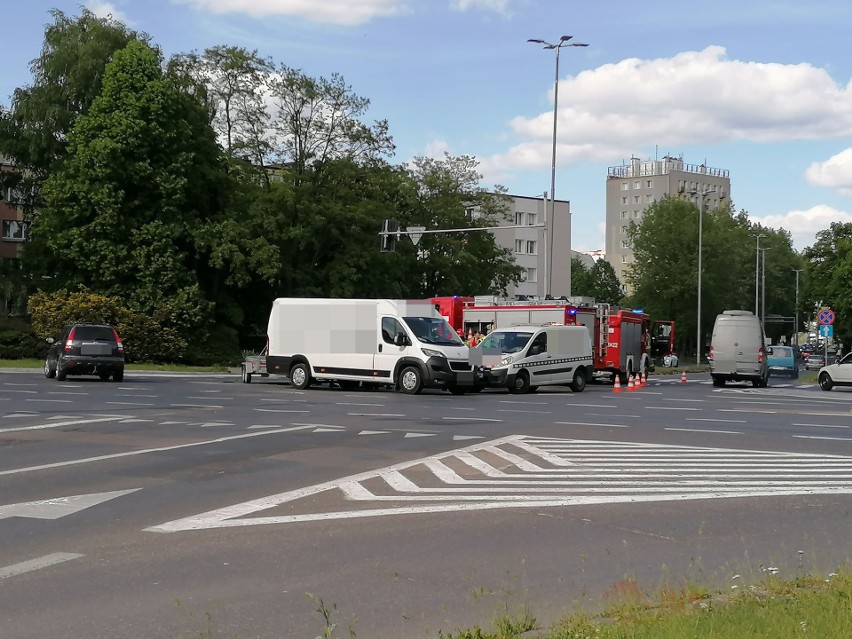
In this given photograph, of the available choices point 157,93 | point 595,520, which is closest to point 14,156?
point 157,93

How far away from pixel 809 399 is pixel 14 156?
138 feet

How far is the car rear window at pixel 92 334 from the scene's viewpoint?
1407 inches

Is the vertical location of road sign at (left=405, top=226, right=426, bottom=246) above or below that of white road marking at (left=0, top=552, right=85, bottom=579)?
above

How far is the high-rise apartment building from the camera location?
164 metres

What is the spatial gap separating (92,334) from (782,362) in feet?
121

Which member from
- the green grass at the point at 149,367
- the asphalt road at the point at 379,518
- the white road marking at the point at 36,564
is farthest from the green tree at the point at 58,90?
the white road marking at the point at 36,564

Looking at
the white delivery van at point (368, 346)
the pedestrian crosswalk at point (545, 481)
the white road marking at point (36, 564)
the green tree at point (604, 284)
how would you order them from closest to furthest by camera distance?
the white road marking at point (36, 564) → the pedestrian crosswalk at point (545, 481) → the white delivery van at point (368, 346) → the green tree at point (604, 284)

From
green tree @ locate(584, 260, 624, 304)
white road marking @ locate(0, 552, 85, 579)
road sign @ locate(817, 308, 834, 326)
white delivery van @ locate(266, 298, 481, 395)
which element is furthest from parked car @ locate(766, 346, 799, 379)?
green tree @ locate(584, 260, 624, 304)

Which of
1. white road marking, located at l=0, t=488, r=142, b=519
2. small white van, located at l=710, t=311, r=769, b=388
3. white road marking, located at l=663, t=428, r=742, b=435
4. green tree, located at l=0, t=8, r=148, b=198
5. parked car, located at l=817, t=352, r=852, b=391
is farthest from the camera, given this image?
green tree, located at l=0, t=8, r=148, b=198

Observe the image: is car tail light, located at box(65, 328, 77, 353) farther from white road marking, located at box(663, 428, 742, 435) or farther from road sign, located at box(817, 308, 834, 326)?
road sign, located at box(817, 308, 834, 326)

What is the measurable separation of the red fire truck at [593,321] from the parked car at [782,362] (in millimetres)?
14688

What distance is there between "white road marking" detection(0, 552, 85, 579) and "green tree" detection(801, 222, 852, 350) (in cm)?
7955

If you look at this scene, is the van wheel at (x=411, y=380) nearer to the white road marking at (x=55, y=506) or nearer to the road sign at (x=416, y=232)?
the road sign at (x=416, y=232)

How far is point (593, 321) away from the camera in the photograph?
133 ft
